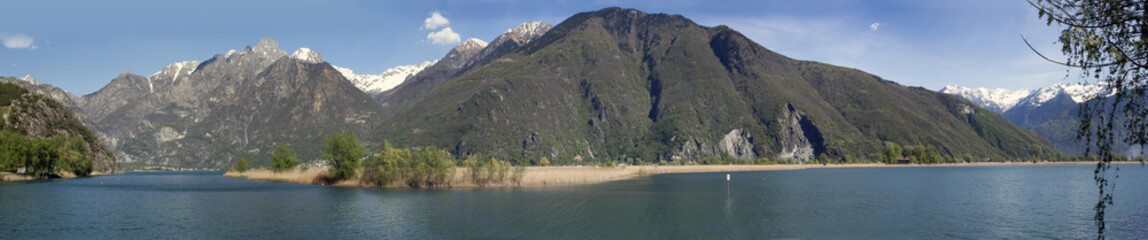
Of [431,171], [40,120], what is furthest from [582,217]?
[40,120]

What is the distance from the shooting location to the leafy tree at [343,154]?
90875mm

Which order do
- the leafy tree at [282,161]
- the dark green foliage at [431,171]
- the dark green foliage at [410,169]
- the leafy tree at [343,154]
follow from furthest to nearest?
the leafy tree at [282,161]
the leafy tree at [343,154]
the dark green foliage at [410,169]
the dark green foliage at [431,171]

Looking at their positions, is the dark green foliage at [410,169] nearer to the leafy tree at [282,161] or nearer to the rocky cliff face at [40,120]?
the leafy tree at [282,161]

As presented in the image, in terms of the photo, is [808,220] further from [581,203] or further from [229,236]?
[229,236]

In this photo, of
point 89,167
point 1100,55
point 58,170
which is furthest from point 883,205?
point 89,167

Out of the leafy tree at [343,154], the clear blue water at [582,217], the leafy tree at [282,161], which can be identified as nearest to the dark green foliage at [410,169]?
the leafy tree at [343,154]

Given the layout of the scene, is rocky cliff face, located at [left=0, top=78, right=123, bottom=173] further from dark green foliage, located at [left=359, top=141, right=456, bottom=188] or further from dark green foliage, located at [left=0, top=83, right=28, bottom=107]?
dark green foliage, located at [left=359, top=141, right=456, bottom=188]

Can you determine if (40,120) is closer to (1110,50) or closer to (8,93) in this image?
(8,93)

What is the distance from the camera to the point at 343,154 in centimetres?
9288

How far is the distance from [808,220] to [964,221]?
10.5 metres

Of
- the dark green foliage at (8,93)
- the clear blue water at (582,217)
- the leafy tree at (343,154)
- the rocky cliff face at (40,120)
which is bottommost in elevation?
the clear blue water at (582,217)

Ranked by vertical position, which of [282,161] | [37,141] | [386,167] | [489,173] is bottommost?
[489,173]

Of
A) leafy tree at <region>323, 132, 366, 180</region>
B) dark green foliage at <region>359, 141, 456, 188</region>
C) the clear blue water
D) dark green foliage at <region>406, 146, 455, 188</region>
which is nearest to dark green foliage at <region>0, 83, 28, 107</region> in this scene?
leafy tree at <region>323, 132, 366, 180</region>

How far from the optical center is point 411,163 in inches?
3366
